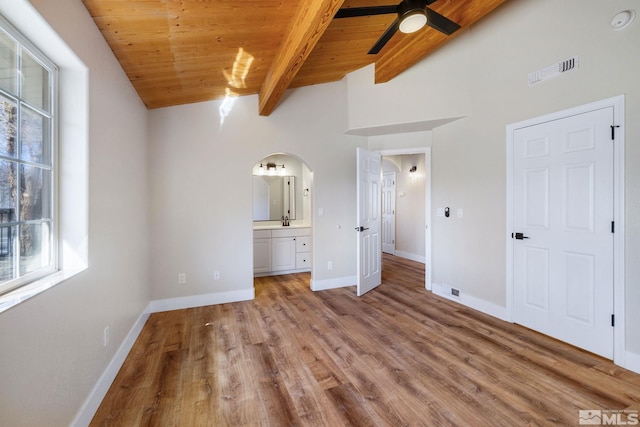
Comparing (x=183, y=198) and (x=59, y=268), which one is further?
(x=183, y=198)

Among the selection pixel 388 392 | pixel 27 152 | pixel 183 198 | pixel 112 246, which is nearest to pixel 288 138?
pixel 183 198

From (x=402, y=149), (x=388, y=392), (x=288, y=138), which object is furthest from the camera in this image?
(x=402, y=149)

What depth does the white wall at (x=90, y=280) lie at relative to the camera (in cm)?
110

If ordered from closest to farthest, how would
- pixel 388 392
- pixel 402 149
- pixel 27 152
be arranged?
1. pixel 27 152
2. pixel 388 392
3. pixel 402 149

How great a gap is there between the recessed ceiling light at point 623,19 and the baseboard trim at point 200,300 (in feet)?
14.3

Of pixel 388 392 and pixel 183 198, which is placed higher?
pixel 183 198

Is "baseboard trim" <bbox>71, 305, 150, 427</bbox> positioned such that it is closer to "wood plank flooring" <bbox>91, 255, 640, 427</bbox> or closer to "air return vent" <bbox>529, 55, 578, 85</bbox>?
"wood plank flooring" <bbox>91, 255, 640, 427</bbox>

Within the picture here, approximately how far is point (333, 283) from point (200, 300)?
1.84m

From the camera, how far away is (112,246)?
2113 millimetres

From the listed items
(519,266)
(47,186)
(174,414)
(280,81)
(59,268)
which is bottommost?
(174,414)

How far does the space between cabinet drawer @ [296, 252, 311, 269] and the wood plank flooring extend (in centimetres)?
173

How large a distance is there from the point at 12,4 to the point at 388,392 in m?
2.83

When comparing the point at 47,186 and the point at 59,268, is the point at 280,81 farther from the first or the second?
the point at 59,268

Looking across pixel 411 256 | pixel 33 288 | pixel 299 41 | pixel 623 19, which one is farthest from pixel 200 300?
pixel 623 19
